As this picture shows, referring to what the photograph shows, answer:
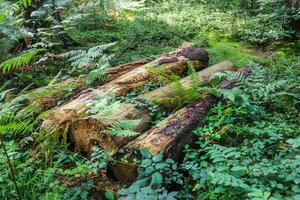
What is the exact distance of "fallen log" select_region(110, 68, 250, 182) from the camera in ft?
10.5

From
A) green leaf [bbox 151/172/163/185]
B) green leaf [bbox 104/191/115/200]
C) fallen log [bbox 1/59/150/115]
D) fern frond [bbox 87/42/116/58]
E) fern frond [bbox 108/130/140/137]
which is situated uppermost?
fern frond [bbox 87/42/116/58]

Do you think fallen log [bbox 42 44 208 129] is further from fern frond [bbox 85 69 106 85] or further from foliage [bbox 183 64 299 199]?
foliage [bbox 183 64 299 199]

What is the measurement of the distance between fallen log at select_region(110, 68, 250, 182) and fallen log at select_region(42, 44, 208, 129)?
84cm

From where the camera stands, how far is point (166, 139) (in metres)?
3.32

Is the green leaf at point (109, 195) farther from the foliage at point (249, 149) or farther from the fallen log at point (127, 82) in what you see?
the fallen log at point (127, 82)

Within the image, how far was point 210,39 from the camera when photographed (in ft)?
27.5

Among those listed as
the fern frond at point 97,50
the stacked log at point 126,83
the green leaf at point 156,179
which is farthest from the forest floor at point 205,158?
the fern frond at point 97,50

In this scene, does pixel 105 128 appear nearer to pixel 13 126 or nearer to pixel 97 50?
pixel 13 126

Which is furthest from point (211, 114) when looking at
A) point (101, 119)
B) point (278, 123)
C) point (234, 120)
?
point (101, 119)

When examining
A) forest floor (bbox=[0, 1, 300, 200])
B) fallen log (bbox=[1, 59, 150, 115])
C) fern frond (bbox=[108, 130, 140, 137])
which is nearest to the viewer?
forest floor (bbox=[0, 1, 300, 200])

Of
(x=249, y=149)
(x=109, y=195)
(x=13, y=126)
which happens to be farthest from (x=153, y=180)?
(x=13, y=126)

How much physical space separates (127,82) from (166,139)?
1.58 m

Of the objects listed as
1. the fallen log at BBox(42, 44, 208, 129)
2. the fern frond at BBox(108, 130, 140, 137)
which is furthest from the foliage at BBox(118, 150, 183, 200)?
the fallen log at BBox(42, 44, 208, 129)

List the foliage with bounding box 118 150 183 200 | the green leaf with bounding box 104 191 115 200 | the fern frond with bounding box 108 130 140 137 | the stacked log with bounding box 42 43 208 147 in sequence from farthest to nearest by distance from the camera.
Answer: the stacked log with bounding box 42 43 208 147 < the fern frond with bounding box 108 130 140 137 < the green leaf with bounding box 104 191 115 200 < the foliage with bounding box 118 150 183 200
